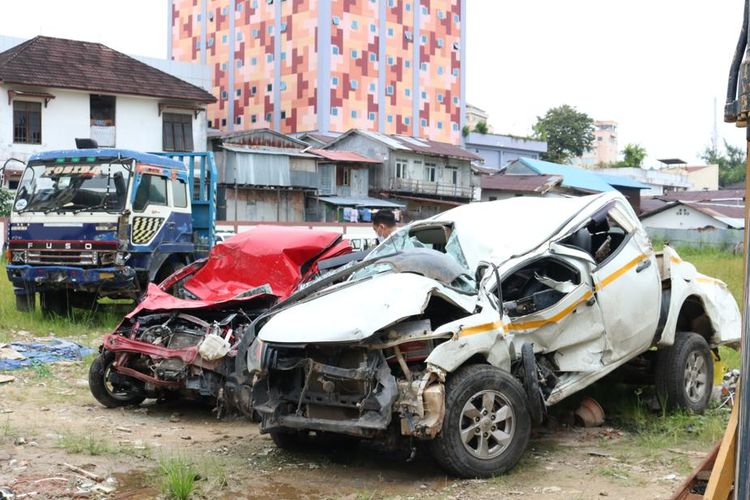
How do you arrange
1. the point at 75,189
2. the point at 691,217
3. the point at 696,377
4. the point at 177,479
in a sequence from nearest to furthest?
the point at 177,479 → the point at 696,377 → the point at 75,189 → the point at 691,217

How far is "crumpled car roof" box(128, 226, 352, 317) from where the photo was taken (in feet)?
27.2

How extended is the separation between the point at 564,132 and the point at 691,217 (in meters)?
31.0

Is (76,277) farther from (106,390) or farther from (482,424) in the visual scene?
(482,424)

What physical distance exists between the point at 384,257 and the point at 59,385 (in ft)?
14.6

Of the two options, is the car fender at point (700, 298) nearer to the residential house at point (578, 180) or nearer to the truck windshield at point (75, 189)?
the truck windshield at point (75, 189)

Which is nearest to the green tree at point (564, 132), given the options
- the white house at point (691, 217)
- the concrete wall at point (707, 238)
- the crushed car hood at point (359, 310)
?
the white house at point (691, 217)

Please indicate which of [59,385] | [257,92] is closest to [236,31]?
[257,92]

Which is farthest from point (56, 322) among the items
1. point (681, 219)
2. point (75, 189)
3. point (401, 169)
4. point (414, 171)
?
point (681, 219)

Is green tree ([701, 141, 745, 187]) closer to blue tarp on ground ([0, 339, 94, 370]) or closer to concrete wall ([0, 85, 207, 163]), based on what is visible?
concrete wall ([0, 85, 207, 163])

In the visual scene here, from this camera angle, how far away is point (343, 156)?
47844 millimetres

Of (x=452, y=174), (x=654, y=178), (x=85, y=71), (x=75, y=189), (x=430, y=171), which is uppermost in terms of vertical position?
(x=85, y=71)

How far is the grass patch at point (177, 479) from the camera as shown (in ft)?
17.0

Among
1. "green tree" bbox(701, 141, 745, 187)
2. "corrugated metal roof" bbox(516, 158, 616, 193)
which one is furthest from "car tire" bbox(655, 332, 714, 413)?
"green tree" bbox(701, 141, 745, 187)

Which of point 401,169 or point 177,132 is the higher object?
point 177,132
